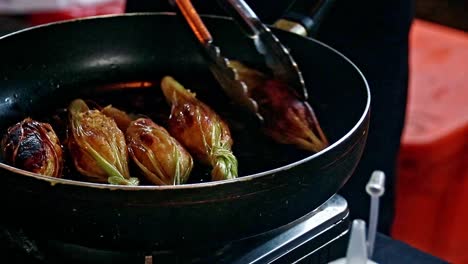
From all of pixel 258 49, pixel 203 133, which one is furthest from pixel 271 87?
pixel 203 133

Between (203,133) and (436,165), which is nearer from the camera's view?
(203,133)

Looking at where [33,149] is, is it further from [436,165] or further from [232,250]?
[436,165]

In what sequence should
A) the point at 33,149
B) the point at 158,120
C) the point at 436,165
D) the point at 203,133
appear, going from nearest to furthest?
the point at 33,149
the point at 203,133
the point at 158,120
the point at 436,165

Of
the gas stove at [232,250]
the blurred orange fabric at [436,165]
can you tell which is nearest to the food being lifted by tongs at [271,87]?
the gas stove at [232,250]

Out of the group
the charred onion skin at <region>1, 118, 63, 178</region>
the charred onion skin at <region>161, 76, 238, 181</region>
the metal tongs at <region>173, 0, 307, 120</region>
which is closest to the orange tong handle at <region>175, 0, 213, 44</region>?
the metal tongs at <region>173, 0, 307, 120</region>

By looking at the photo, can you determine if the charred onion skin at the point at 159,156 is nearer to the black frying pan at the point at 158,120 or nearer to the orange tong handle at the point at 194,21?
the black frying pan at the point at 158,120

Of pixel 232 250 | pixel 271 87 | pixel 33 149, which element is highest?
pixel 33 149

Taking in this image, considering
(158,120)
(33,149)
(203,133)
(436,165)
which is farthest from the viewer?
(436,165)
